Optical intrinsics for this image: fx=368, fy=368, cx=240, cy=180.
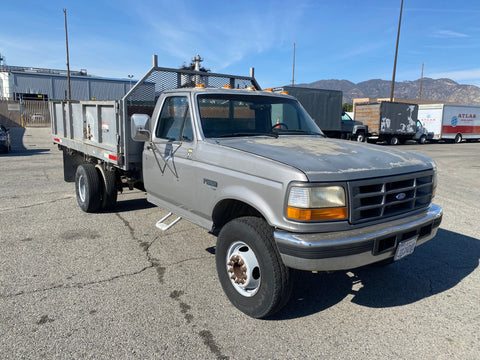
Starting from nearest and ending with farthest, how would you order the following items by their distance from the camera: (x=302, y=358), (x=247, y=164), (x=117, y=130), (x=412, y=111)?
(x=302, y=358)
(x=247, y=164)
(x=117, y=130)
(x=412, y=111)

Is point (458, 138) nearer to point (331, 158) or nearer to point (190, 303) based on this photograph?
point (331, 158)

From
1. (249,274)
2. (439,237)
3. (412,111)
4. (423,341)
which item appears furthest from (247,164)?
(412,111)

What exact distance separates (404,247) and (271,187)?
4.20 ft

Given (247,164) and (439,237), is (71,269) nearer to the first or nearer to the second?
(247,164)

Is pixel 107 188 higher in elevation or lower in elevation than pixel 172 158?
lower

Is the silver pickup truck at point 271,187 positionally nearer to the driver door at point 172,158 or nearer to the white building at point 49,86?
the driver door at point 172,158

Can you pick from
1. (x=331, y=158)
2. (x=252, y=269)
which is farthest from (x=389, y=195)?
(x=252, y=269)

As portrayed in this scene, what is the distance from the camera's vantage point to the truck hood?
283 centimetres

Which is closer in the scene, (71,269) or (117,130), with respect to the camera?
(71,269)

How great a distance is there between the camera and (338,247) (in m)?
2.72

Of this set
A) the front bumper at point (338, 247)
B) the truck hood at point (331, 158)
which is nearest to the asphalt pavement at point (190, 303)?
the front bumper at point (338, 247)

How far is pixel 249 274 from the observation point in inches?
125

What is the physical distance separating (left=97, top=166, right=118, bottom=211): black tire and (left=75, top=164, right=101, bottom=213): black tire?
81mm

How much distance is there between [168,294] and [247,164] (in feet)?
5.05
